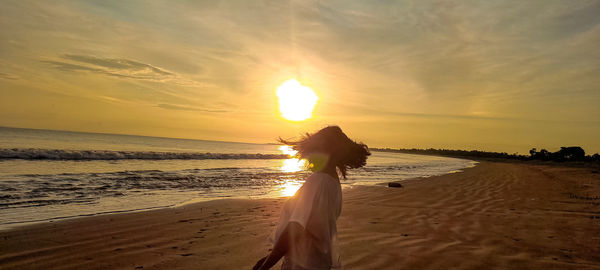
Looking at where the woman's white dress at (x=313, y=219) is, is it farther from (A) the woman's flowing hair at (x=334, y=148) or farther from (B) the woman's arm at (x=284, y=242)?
(A) the woman's flowing hair at (x=334, y=148)

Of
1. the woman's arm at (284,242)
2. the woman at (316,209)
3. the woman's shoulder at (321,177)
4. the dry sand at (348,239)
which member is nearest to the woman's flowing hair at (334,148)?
the woman at (316,209)

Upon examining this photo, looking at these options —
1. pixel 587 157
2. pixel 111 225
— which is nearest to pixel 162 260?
pixel 111 225

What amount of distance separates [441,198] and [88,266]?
419 inches

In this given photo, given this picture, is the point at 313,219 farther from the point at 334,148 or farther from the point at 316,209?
the point at 334,148

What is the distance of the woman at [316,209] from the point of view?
2.58 m

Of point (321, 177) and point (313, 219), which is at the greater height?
point (321, 177)

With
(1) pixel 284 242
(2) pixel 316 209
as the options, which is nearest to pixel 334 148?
(2) pixel 316 209

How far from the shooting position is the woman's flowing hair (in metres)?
2.79

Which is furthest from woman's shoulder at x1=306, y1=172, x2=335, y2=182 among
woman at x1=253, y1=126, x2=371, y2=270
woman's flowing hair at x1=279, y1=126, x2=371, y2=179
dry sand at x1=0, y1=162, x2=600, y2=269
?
dry sand at x1=0, y1=162, x2=600, y2=269

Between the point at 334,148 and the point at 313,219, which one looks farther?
the point at 334,148

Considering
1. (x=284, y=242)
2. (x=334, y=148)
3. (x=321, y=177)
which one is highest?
(x=334, y=148)

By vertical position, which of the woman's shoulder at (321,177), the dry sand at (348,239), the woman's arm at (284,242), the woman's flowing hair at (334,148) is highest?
the woman's flowing hair at (334,148)

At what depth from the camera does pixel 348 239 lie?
6207 mm

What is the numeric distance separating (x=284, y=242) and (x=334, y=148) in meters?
0.81
